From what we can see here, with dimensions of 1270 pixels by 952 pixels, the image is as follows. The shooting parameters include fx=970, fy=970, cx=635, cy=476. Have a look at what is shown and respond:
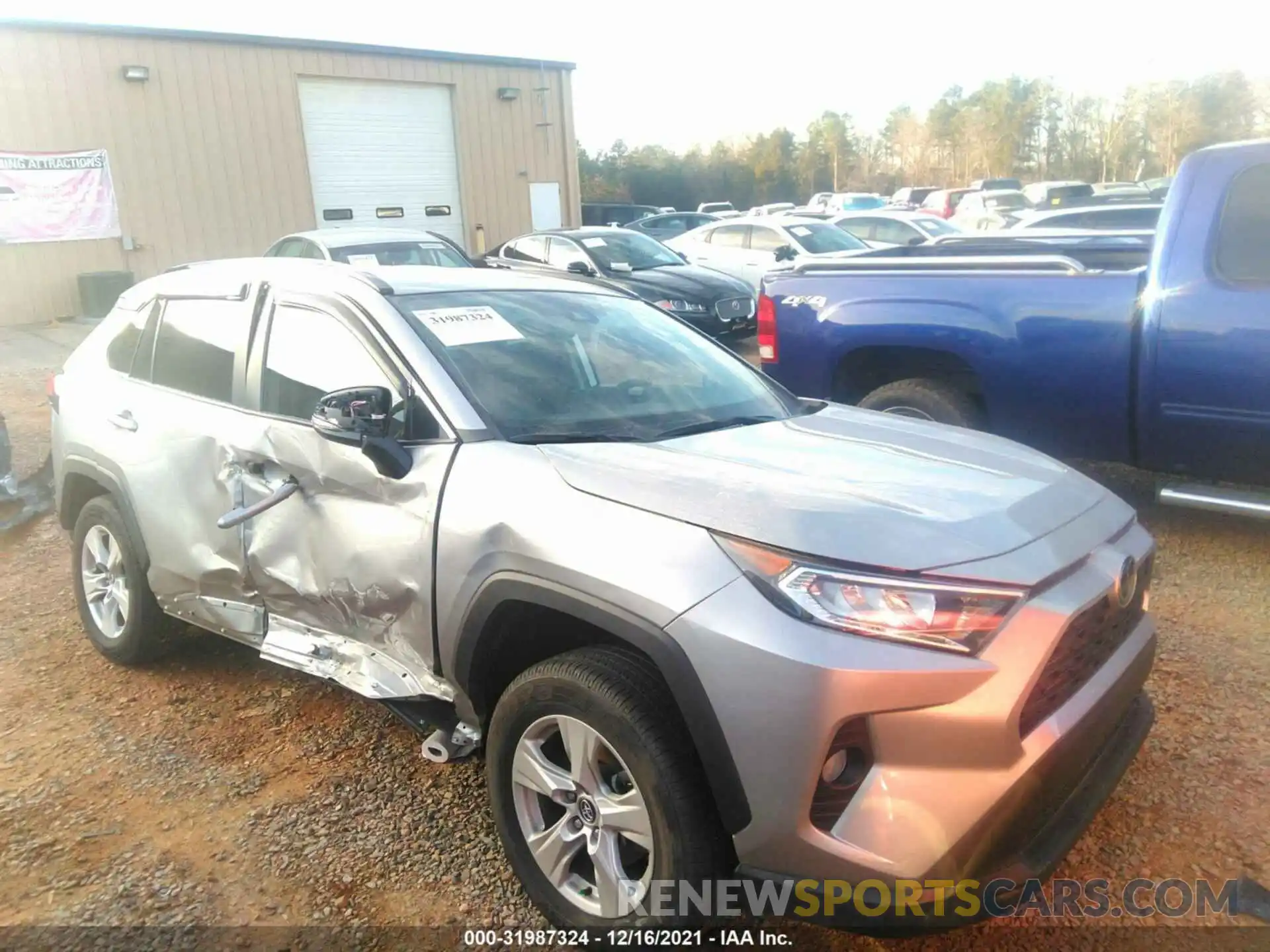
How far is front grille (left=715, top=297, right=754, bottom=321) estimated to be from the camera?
11.6m

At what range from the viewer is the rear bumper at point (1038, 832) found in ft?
6.63

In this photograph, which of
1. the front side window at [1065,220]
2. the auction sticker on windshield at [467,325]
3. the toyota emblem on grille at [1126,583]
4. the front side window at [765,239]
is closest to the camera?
the toyota emblem on grille at [1126,583]

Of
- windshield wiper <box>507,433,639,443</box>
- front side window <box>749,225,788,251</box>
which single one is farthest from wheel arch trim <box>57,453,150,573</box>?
front side window <box>749,225,788,251</box>

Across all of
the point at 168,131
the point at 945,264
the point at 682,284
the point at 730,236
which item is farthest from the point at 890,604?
the point at 168,131

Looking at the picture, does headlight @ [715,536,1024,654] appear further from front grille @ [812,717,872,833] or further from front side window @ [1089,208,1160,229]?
front side window @ [1089,208,1160,229]

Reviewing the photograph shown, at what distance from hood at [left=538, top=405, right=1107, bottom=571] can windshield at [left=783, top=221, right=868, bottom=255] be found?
37.1 feet

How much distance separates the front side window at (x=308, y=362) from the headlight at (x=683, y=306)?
827cm

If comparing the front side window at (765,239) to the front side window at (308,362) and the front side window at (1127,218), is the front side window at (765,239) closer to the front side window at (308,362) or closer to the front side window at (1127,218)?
the front side window at (1127,218)

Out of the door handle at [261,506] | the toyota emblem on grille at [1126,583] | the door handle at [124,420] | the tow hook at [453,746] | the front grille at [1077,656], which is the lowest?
the tow hook at [453,746]

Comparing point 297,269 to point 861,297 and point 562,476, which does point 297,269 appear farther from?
point 861,297

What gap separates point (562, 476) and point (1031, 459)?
147 centimetres

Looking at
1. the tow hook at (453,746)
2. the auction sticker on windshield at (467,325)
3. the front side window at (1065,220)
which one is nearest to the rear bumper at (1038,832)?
the tow hook at (453,746)

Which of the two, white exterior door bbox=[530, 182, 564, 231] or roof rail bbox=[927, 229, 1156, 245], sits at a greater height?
white exterior door bbox=[530, 182, 564, 231]

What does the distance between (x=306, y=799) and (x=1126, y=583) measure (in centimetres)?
255
